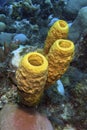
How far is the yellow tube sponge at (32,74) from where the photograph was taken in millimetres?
1489

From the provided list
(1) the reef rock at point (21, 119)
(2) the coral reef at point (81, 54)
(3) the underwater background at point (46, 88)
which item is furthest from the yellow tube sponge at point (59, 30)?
(2) the coral reef at point (81, 54)

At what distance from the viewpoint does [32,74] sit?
1504 millimetres

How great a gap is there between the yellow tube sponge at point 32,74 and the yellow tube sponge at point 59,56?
0.16m

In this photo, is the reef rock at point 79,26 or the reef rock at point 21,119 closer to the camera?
the reef rock at point 21,119

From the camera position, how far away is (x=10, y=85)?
228 centimetres

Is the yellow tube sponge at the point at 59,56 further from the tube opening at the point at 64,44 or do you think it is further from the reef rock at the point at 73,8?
the reef rock at the point at 73,8

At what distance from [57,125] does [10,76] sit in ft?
2.13

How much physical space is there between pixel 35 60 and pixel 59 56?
21cm

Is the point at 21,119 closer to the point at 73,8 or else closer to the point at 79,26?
the point at 79,26

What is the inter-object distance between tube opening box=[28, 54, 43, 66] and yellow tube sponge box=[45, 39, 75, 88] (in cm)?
17

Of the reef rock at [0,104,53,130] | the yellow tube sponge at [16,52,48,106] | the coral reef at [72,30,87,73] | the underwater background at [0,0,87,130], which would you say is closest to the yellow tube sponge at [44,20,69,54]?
the underwater background at [0,0,87,130]

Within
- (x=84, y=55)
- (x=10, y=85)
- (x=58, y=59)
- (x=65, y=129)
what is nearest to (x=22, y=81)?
(x=58, y=59)

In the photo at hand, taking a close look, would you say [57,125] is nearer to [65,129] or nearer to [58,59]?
[65,129]

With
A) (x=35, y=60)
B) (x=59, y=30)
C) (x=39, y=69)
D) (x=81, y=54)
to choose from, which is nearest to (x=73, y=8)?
(x=81, y=54)
